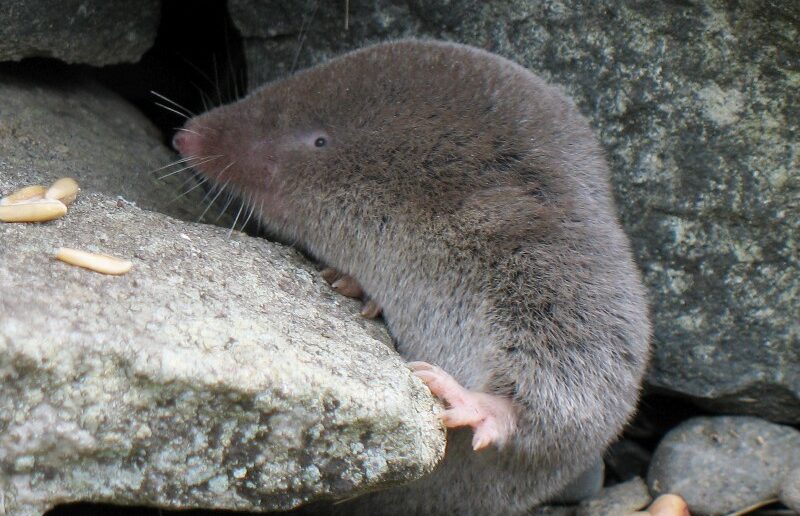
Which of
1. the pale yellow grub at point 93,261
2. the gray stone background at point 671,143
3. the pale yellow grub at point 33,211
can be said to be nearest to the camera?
the pale yellow grub at point 93,261

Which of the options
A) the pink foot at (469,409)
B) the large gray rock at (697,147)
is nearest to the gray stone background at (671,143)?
the large gray rock at (697,147)

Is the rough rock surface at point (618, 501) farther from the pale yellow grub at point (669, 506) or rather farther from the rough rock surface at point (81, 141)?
the rough rock surface at point (81, 141)

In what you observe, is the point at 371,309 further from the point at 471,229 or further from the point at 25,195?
the point at 25,195

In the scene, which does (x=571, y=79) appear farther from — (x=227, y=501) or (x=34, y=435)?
(x=34, y=435)

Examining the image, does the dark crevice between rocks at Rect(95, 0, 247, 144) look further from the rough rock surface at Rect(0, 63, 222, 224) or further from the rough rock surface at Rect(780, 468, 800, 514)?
the rough rock surface at Rect(780, 468, 800, 514)

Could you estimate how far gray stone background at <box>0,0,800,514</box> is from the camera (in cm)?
324

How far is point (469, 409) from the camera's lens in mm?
2438

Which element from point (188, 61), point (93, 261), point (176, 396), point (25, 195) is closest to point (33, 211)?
point (25, 195)

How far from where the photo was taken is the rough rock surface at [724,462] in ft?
11.0

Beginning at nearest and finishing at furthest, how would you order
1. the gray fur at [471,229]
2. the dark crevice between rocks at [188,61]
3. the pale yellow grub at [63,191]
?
the pale yellow grub at [63,191], the gray fur at [471,229], the dark crevice between rocks at [188,61]

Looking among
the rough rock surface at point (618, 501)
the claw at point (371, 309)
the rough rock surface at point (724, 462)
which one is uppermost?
the claw at point (371, 309)

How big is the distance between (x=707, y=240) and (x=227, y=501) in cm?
205

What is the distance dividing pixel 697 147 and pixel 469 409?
1.49m

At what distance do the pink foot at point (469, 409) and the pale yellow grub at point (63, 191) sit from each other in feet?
3.42
